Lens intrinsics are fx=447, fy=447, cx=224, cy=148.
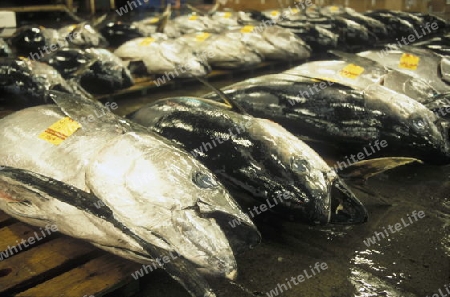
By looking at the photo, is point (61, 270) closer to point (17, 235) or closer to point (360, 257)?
point (17, 235)

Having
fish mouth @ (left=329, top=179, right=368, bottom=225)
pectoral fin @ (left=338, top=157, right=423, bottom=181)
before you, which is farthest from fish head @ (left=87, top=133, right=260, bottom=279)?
pectoral fin @ (left=338, top=157, right=423, bottom=181)

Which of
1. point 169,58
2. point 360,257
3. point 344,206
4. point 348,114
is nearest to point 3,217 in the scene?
point 344,206

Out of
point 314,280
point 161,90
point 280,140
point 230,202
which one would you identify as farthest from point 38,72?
point 314,280

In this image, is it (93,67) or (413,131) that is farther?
(93,67)

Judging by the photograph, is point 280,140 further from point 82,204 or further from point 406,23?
point 406,23

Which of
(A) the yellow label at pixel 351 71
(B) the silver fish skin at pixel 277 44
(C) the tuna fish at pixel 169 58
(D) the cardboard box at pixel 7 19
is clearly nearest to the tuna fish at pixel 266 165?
(A) the yellow label at pixel 351 71

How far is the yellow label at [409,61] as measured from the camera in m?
5.21

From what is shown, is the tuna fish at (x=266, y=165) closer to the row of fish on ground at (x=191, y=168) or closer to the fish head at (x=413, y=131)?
the row of fish on ground at (x=191, y=168)

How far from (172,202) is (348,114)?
2.01m

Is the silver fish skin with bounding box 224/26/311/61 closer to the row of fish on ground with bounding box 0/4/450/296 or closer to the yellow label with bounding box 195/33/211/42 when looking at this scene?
the yellow label with bounding box 195/33/211/42

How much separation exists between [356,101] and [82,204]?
2399 mm

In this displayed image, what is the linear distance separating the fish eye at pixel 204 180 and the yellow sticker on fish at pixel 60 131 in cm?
80

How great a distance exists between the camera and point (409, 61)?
5.29 metres

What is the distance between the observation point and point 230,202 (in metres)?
2.15
